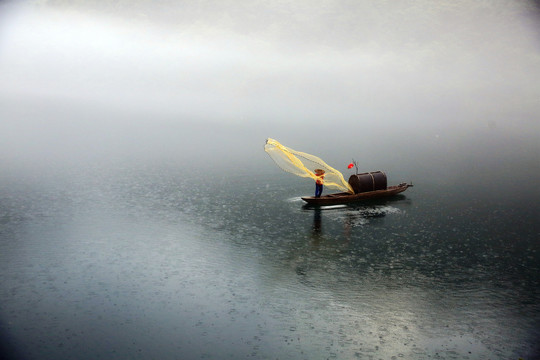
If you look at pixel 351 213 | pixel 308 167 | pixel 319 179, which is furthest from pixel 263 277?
pixel 308 167

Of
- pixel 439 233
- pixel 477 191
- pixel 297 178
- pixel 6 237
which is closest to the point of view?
pixel 6 237

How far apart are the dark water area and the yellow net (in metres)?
3.33

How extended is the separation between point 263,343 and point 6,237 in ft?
92.4

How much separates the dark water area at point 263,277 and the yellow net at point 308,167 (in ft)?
10.9

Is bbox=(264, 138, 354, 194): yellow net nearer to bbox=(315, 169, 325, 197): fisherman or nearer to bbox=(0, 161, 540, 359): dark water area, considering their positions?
bbox=(315, 169, 325, 197): fisherman

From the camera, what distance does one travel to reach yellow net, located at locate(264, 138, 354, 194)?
51.3m

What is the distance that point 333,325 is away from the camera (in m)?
26.9

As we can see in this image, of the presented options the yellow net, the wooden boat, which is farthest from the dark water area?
the yellow net

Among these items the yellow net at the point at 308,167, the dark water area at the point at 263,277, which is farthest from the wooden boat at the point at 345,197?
the dark water area at the point at 263,277

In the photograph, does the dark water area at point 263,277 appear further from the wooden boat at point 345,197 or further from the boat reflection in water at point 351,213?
the wooden boat at point 345,197

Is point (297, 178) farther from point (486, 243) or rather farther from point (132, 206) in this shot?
point (486, 243)

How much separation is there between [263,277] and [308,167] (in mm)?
22199

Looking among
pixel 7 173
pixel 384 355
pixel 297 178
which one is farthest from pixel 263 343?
pixel 7 173

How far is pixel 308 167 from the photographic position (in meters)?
53.0
